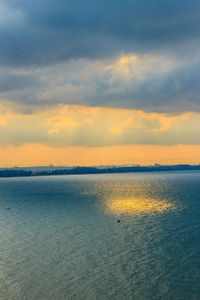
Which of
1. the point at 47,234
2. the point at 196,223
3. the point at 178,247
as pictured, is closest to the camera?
the point at 178,247

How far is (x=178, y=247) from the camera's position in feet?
212

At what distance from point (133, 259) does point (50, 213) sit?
6591 cm

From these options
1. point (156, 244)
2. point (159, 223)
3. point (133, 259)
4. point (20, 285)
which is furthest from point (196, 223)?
point (20, 285)

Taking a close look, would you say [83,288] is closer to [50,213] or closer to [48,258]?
[48,258]

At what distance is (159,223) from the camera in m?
92.8

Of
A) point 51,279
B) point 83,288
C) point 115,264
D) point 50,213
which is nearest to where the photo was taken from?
point 83,288

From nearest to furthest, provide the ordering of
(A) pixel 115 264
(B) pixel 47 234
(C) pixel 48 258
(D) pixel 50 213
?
(A) pixel 115 264
(C) pixel 48 258
(B) pixel 47 234
(D) pixel 50 213

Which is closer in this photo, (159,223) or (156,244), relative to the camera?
(156,244)

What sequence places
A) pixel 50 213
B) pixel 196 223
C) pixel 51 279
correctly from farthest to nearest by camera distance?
pixel 50 213 → pixel 196 223 → pixel 51 279

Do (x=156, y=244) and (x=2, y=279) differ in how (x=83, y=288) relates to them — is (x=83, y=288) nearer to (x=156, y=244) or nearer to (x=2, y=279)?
(x=2, y=279)

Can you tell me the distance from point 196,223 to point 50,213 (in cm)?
5698

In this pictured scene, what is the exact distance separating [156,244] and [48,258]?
24.9 metres

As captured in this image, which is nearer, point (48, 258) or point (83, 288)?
point (83, 288)

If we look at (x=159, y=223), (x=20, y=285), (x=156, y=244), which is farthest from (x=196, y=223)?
(x=20, y=285)
